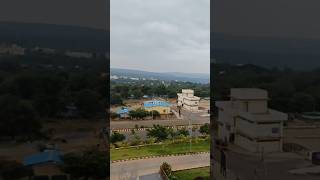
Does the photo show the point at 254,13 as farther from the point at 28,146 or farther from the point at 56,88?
the point at 28,146

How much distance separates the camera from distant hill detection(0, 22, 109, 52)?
3.05m

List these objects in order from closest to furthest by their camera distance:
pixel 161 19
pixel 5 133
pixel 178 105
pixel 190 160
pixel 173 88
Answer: pixel 5 133
pixel 161 19
pixel 190 160
pixel 178 105
pixel 173 88

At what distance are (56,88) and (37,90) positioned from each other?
0.50 ft

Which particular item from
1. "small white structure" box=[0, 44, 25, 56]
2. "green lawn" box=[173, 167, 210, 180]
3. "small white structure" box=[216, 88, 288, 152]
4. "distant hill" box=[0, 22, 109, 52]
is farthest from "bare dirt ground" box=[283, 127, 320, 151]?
"green lawn" box=[173, 167, 210, 180]

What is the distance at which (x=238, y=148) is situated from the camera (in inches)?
132

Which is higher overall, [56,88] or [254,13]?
[254,13]

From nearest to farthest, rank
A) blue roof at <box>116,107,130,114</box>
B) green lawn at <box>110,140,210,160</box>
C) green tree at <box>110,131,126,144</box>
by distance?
green lawn at <box>110,140,210,160</box> < green tree at <box>110,131,126,144</box> < blue roof at <box>116,107,130,114</box>

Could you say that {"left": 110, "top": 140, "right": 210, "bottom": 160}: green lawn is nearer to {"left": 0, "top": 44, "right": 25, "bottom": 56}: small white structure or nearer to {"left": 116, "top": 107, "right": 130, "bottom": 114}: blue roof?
{"left": 116, "top": 107, "right": 130, "bottom": 114}: blue roof

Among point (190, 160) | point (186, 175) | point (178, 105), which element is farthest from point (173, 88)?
point (186, 175)

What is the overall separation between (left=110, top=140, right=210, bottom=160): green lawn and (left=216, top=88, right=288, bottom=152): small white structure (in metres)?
5.50

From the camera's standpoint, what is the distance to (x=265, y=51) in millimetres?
3338

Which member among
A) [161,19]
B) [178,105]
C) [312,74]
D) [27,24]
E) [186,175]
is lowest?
[186,175]

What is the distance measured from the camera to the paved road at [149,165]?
754 centimetres

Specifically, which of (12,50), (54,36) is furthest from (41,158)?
(54,36)
